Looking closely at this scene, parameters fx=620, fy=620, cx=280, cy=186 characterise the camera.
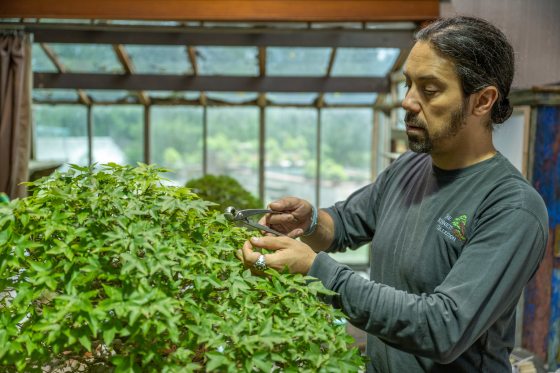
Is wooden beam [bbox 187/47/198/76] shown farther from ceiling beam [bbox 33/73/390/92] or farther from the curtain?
the curtain

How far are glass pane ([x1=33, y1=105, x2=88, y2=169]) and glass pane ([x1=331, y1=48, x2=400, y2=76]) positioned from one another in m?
3.14

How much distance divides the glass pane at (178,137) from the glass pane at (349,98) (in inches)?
62.0

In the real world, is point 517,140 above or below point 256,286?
above

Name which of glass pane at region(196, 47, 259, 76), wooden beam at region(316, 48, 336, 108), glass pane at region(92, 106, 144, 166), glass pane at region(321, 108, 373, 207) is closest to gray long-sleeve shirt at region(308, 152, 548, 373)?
wooden beam at region(316, 48, 336, 108)

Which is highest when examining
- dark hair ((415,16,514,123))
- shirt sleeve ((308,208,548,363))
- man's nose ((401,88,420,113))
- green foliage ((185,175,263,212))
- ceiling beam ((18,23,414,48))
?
ceiling beam ((18,23,414,48))

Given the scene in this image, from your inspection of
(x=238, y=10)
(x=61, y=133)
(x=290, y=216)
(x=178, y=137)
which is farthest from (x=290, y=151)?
(x=290, y=216)

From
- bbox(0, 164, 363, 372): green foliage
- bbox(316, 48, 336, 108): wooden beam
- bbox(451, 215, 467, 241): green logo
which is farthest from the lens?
bbox(316, 48, 336, 108): wooden beam

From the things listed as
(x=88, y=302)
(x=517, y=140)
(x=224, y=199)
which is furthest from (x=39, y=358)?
(x=224, y=199)

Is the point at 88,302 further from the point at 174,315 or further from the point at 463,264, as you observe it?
the point at 463,264

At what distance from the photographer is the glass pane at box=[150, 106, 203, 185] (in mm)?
7574

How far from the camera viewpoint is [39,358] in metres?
1.17

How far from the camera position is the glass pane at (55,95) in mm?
7230

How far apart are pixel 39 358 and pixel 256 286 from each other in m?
0.43

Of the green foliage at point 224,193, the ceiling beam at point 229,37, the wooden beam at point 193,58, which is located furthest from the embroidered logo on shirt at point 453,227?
the wooden beam at point 193,58
